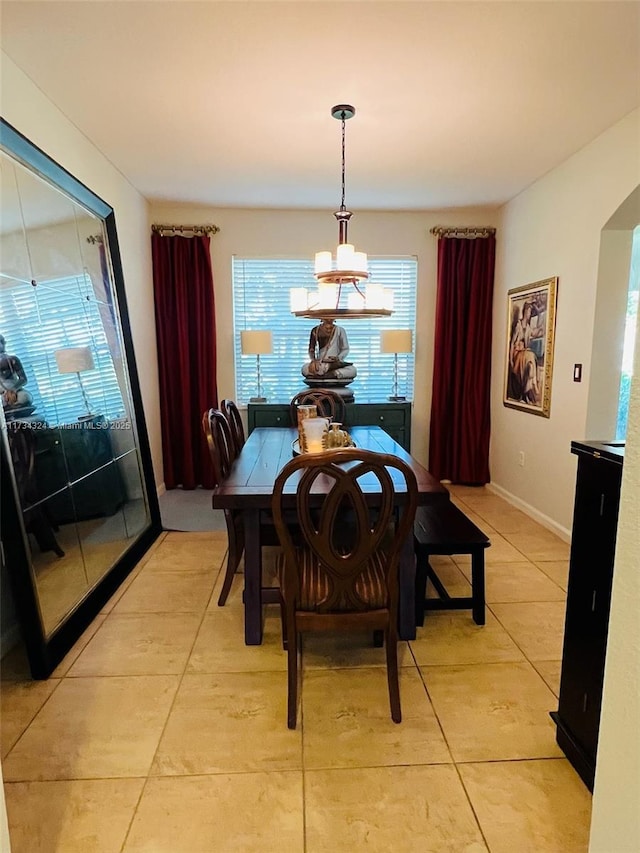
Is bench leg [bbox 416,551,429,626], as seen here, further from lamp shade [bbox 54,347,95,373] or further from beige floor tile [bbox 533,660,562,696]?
lamp shade [bbox 54,347,95,373]

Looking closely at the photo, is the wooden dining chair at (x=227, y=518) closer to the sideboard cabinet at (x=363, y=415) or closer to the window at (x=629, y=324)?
the sideboard cabinet at (x=363, y=415)

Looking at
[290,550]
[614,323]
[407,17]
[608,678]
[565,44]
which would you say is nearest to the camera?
[608,678]

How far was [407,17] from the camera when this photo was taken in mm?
1812

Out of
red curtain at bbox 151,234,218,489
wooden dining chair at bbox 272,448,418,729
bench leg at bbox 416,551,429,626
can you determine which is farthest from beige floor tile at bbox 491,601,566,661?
red curtain at bbox 151,234,218,489

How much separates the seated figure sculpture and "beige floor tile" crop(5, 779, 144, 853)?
314 centimetres

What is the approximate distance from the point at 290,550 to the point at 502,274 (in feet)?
11.9

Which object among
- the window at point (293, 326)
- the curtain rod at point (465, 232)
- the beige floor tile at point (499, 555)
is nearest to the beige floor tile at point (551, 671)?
the beige floor tile at point (499, 555)

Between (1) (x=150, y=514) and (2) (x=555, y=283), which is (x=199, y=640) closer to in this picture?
(1) (x=150, y=514)

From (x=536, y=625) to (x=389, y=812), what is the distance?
4.07ft

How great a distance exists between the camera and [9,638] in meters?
2.02

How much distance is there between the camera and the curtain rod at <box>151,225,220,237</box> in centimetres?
413

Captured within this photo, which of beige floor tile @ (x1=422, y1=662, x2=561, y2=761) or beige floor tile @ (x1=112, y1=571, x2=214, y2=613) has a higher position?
beige floor tile @ (x1=112, y1=571, x2=214, y2=613)

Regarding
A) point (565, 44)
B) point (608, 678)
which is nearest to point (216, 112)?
point (565, 44)

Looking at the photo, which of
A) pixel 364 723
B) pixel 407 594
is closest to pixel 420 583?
pixel 407 594
